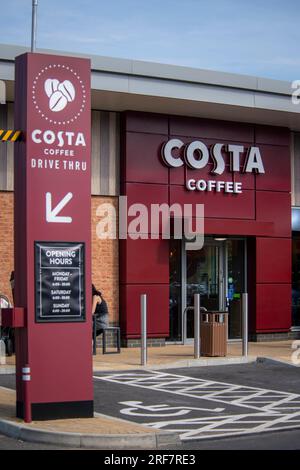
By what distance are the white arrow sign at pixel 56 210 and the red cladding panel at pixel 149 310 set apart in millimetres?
9058

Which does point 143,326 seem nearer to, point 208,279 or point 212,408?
point 212,408

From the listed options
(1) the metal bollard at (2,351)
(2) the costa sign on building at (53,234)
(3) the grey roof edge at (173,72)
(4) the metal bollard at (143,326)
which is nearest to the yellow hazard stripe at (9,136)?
(2) the costa sign on building at (53,234)

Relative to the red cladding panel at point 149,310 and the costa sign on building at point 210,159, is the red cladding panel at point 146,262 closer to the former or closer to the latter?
the red cladding panel at point 149,310

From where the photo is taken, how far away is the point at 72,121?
10000 mm

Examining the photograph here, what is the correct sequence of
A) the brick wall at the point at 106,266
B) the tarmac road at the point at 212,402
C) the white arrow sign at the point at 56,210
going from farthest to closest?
the brick wall at the point at 106,266 → the white arrow sign at the point at 56,210 → the tarmac road at the point at 212,402

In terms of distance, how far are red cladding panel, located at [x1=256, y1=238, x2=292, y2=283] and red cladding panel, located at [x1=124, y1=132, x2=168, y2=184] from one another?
325cm

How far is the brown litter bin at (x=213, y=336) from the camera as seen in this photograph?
16250mm

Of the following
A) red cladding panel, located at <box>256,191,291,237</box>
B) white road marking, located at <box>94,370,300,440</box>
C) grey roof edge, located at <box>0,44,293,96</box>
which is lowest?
white road marking, located at <box>94,370,300,440</box>

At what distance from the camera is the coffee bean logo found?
9812mm

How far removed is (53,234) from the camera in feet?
32.2

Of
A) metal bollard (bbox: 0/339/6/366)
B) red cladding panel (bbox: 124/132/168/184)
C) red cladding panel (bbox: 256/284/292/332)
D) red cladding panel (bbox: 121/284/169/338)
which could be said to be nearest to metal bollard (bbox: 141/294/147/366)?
metal bollard (bbox: 0/339/6/366)

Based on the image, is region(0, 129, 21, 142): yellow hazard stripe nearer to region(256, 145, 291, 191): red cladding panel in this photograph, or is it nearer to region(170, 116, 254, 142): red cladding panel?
region(170, 116, 254, 142): red cladding panel

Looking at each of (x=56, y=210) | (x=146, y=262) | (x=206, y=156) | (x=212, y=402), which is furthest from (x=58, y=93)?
(x=206, y=156)
